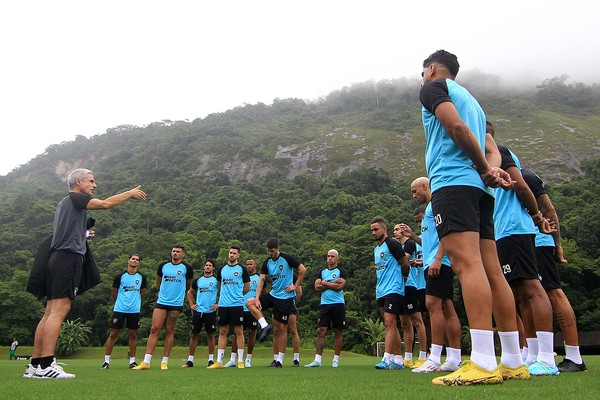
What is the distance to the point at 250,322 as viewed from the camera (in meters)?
12.2

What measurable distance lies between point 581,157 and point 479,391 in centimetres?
9952

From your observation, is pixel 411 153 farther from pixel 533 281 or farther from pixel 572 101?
pixel 533 281

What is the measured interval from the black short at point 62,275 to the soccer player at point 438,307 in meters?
4.30

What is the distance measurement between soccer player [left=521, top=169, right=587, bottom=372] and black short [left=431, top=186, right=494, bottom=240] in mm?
2320

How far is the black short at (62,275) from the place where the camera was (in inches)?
229

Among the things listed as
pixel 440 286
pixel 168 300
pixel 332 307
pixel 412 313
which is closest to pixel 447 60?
pixel 440 286

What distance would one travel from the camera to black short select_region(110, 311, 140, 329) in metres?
11.1

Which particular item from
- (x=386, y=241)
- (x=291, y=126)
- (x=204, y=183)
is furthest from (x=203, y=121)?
(x=386, y=241)

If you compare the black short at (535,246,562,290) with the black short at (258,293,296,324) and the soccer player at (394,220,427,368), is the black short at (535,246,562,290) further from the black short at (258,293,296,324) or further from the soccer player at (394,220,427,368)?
the black short at (258,293,296,324)

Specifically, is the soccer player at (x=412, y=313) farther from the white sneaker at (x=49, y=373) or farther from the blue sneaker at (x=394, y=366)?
the white sneaker at (x=49, y=373)

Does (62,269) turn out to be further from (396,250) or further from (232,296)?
(232,296)

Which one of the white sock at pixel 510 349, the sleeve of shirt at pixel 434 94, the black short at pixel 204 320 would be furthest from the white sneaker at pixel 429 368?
the black short at pixel 204 320

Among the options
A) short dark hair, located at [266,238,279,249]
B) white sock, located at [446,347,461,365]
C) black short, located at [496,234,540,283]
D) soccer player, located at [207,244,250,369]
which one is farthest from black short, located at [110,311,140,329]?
black short, located at [496,234,540,283]

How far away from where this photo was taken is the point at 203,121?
506ft
